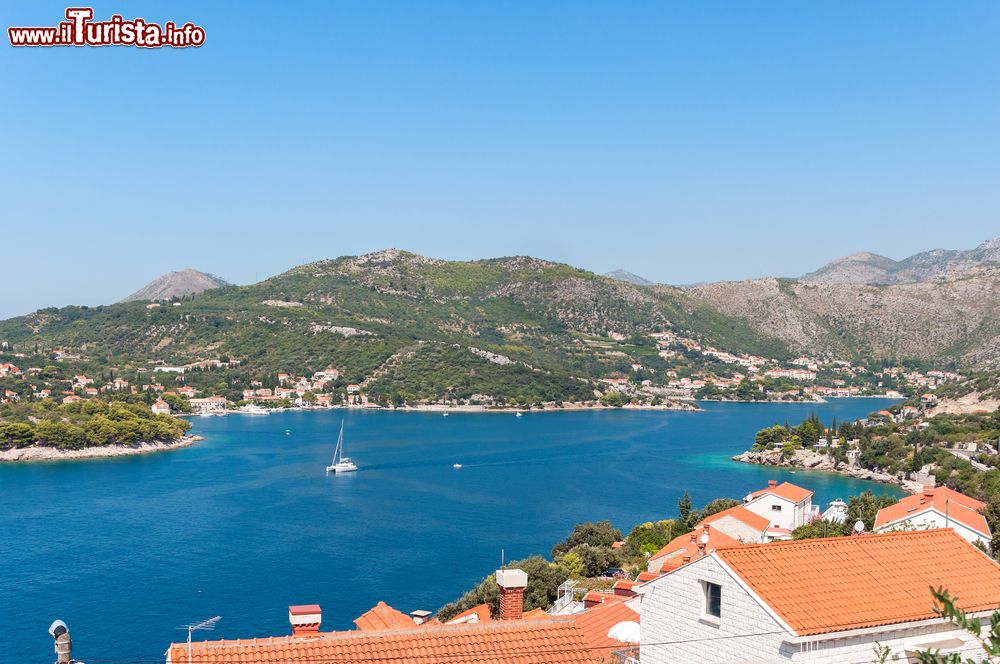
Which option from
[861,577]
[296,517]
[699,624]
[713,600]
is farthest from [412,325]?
[861,577]

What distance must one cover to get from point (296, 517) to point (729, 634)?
36264mm

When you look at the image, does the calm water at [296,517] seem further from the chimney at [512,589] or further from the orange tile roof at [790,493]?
the chimney at [512,589]

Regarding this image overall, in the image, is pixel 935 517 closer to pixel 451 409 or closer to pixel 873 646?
pixel 873 646

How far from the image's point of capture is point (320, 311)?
135 m

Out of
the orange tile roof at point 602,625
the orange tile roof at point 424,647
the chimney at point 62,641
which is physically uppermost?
the chimney at point 62,641

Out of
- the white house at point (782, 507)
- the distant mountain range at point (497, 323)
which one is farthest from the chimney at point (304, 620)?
the distant mountain range at point (497, 323)

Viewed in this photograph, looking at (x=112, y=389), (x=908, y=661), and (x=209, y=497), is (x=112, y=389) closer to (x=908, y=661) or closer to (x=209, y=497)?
(x=209, y=497)

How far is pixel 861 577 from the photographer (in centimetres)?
717

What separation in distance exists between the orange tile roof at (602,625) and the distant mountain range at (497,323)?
9274cm

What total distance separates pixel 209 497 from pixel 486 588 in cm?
2778

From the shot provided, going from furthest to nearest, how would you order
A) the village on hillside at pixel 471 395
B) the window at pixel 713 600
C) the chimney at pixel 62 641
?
the village on hillside at pixel 471 395, the window at pixel 713 600, the chimney at pixel 62 641

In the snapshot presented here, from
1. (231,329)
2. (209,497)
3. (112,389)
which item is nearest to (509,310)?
(231,329)

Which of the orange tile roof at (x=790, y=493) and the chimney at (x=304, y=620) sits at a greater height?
the chimney at (x=304, y=620)

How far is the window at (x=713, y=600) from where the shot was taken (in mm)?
7062
